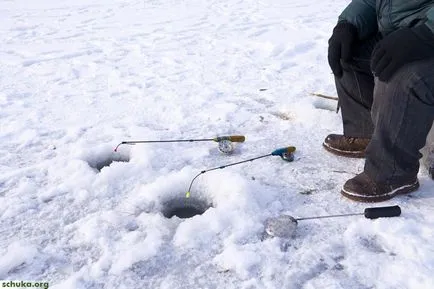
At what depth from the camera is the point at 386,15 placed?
269cm

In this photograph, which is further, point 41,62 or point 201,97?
point 41,62

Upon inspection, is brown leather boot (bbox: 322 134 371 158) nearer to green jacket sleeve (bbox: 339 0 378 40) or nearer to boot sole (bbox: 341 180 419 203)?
boot sole (bbox: 341 180 419 203)

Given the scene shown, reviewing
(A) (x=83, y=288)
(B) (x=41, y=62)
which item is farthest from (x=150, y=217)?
(B) (x=41, y=62)

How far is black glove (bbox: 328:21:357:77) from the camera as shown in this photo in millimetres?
2861

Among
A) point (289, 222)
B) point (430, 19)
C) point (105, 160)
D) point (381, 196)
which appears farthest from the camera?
point (105, 160)

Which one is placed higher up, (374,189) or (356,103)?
(356,103)

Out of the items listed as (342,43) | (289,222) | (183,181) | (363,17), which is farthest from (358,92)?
(183,181)

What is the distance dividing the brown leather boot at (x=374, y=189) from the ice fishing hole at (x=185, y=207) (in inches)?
35.0

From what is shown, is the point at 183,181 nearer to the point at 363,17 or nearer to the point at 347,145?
the point at 347,145

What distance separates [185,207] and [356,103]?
143cm

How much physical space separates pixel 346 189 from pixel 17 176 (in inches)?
89.3

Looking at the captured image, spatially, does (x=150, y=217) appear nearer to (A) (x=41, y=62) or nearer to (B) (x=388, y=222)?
(B) (x=388, y=222)

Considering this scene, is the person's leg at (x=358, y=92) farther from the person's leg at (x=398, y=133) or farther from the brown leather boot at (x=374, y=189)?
the brown leather boot at (x=374, y=189)

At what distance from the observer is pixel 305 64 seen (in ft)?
17.8
